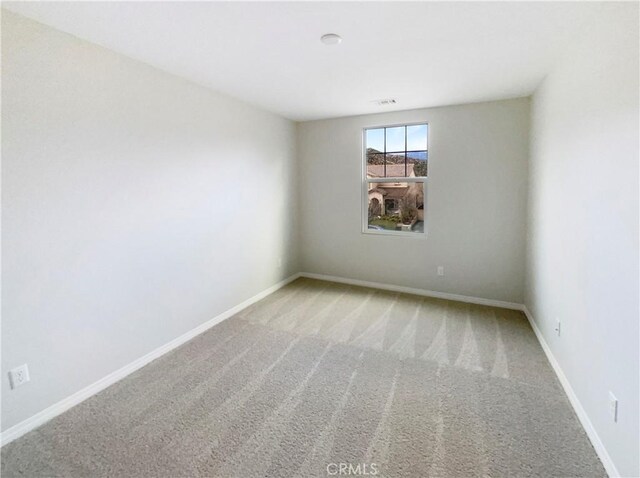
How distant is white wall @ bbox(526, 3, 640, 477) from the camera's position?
4.59 feet

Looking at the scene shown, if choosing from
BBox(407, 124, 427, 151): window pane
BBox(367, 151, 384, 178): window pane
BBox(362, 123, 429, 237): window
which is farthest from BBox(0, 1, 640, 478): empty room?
BBox(367, 151, 384, 178): window pane

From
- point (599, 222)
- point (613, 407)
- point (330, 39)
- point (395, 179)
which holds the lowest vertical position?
point (613, 407)

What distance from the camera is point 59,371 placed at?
2031mm

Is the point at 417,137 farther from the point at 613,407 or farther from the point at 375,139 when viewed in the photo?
the point at 613,407

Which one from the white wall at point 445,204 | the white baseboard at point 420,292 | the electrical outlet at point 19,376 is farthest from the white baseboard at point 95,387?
the white wall at point 445,204

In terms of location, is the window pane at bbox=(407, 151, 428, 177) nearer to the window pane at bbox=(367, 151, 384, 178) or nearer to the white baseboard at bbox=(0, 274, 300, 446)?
the window pane at bbox=(367, 151, 384, 178)

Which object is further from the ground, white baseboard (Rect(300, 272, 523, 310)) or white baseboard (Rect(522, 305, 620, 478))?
white baseboard (Rect(300, 272, 523, 310))

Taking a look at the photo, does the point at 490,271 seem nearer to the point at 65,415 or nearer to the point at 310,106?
the point at 310,106

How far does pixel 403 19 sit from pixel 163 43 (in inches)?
62.1

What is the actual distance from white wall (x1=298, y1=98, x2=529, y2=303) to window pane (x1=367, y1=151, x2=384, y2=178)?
0.48 ft

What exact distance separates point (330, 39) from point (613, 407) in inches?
102

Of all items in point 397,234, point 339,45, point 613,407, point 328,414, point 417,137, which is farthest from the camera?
point 397,234

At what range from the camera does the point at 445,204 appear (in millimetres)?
3904

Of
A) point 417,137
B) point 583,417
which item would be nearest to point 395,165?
point 417,137
